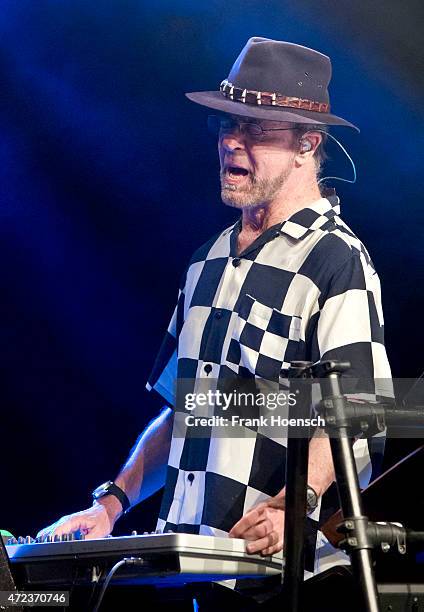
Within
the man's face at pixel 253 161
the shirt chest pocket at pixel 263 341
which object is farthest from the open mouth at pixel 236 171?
the shirt chest pocket at pixel 263 341

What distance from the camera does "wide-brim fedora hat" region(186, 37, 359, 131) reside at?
2.59m

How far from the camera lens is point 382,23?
9.97ft

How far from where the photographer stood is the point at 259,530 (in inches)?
74.5

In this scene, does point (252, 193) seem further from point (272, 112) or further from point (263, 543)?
point (263, 543)

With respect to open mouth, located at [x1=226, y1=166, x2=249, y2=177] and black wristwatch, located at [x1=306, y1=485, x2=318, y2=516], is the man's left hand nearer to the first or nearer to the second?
black wristwatch, located at [x1=306, y1=485, x2=318, y2=516]

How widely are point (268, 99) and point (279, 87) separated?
0.16 ft

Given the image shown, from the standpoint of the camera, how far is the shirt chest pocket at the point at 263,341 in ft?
7.56

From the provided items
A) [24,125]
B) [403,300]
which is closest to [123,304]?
[24,125]

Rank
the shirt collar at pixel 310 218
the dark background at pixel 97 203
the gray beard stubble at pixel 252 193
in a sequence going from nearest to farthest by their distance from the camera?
1. the shirt collar at pixel 310 218
2. the gray beard stubble at pixel 252 193
3. the dark background at pixel 97 203

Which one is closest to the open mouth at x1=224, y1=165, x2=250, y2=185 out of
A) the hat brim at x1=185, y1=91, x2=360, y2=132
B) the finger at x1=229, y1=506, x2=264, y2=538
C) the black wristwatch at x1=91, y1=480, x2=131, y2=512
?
the hat brim at x1=185, y1=91, x2=360, y2=132

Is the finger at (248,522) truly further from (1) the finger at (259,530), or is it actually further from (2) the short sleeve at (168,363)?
(2) the short sleeve at (168,363)

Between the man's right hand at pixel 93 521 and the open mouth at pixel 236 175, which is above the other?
the open mouth at pixel 236 175

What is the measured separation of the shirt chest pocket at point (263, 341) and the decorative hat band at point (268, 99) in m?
0.53

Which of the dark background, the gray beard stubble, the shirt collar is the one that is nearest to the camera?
the shirt collar
